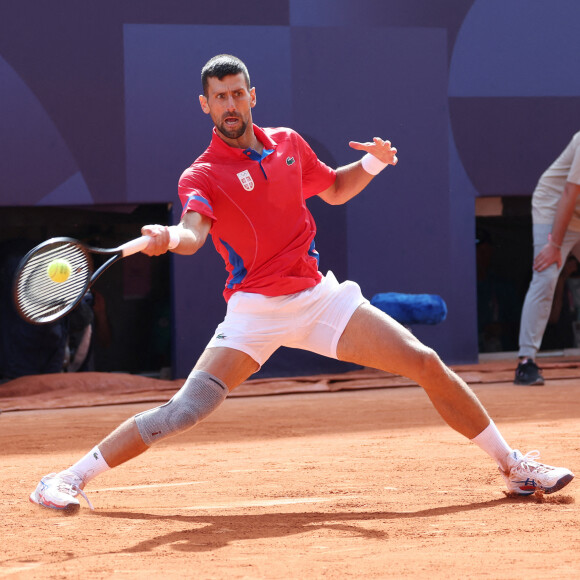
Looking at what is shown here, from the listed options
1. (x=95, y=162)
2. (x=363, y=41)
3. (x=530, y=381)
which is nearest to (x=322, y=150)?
(x=363, y=41)

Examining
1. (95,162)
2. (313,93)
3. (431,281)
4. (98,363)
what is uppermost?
(313,93)

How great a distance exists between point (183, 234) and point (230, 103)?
683mm

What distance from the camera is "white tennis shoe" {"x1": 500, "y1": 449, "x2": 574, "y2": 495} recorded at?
3775mm

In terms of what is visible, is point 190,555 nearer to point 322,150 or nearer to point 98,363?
point 322,150

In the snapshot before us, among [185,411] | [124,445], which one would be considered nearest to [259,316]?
[185,411]

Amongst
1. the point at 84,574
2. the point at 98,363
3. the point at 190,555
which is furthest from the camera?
the point at 98,363

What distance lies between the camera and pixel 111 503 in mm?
3988

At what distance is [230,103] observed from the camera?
390 centimetres

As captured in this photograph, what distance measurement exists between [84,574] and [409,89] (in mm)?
7056

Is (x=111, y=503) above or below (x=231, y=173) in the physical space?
below

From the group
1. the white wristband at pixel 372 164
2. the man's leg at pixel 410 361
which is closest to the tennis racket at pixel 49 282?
the man's leg at pixel 410 361

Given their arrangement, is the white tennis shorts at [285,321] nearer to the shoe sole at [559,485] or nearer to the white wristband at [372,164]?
the white wristband at [372,164]

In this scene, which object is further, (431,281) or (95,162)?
(431,281)

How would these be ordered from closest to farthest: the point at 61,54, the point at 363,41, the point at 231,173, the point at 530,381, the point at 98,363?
the point at 231,173
the point at 530,381
the point at 61,54
the point at 363,41
the point at 98,363
